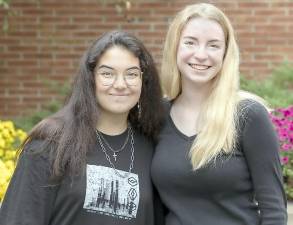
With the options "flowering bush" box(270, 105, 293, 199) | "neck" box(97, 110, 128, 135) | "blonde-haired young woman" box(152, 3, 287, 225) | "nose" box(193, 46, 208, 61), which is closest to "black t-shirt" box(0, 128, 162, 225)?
"neck" box(97, 110, 128, 135)

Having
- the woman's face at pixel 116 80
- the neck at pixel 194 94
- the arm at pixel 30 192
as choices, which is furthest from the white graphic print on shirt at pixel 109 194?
the neck at pixel 194 94

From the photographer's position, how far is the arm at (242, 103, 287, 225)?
2.92m

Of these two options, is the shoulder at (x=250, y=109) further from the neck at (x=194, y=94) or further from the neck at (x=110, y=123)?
the neck at (x=110, y=123)

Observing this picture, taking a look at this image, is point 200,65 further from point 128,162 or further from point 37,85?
point 37,85

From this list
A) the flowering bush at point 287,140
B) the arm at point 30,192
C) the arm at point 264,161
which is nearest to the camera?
the arm at point 30,192

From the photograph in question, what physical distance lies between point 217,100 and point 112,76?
1.62 feet

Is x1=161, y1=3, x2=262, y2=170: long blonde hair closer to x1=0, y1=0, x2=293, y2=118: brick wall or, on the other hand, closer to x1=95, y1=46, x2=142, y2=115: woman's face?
x1=95, y1=46, x2=142, y2=115: woman's face

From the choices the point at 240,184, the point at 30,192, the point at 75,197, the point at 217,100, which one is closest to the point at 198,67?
the point at 217,100

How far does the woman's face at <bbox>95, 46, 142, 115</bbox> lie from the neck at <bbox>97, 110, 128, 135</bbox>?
43mm

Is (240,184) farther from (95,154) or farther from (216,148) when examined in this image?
(95,154)

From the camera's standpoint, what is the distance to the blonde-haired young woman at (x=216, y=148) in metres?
2.94

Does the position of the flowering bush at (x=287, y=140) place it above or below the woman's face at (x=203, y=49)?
below

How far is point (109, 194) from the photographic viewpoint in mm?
2855

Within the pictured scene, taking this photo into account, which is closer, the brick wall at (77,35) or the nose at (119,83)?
the nose at (119,83)
